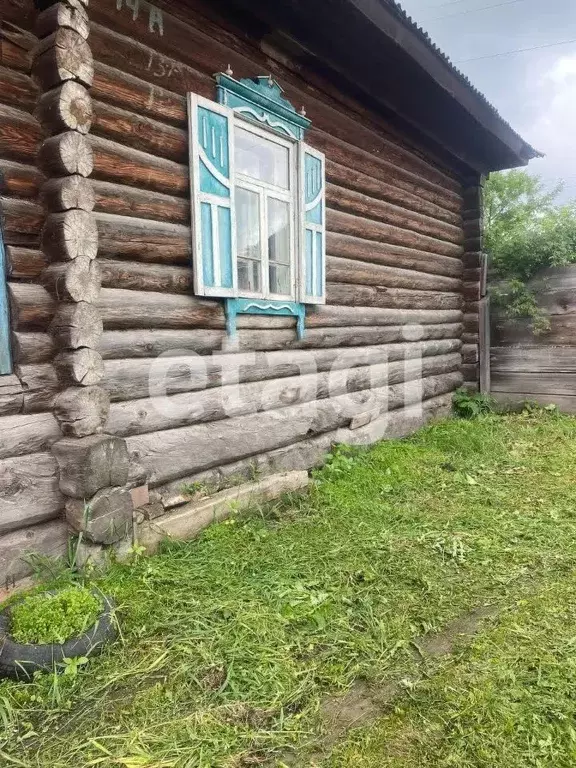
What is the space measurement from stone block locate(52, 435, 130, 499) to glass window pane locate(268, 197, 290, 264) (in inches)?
84.7

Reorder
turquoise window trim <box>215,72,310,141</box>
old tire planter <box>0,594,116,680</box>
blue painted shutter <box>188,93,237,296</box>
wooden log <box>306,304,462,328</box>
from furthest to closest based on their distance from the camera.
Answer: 1. wooden log <box>306,304,462,328</box>
2. turquoise window trim <box>215,72,310,141</box>
3. blue painted shutter <box>188,93,237,296</box>
4. old tire planter <box>0,594,116,680</box>

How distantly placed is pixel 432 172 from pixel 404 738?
645cm

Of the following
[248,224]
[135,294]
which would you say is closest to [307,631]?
[135,294]

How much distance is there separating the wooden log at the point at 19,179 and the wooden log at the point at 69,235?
17cm

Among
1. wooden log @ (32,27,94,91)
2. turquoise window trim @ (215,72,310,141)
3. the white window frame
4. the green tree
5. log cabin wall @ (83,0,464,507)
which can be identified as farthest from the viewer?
the green tree

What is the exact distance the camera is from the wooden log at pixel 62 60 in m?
2.60

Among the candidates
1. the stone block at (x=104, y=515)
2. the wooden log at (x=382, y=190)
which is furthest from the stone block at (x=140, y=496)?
the wooden log at (x=382, y=190)

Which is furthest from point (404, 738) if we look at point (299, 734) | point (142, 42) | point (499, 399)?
point (499, 399)

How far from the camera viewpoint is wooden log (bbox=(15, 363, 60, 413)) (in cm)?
270

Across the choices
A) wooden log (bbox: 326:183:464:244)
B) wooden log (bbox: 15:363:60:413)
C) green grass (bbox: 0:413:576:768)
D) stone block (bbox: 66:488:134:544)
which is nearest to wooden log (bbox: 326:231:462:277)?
wooden log (bbox: 326:183:464:244)

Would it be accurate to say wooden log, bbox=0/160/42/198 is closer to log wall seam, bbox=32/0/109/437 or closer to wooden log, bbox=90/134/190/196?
log wall seam, bbox=32/0/109/437

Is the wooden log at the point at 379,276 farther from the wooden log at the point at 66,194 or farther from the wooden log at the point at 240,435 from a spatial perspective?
the wooden log at the point at 66,194

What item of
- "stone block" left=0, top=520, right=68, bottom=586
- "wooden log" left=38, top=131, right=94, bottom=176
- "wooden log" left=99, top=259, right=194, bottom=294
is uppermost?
"wooden log" left=38, top=131, right=94, bottom=176

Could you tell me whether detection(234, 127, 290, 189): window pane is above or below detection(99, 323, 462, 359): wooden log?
above
